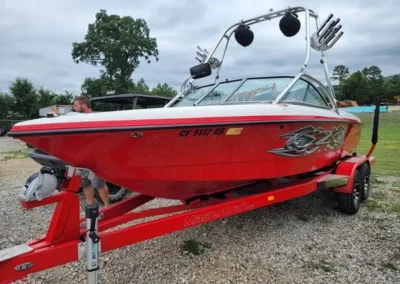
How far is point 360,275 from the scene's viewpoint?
272cm

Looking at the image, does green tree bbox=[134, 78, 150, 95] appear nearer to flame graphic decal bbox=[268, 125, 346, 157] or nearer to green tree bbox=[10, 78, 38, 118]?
green tree bbox=[10, 78, 38, 118]

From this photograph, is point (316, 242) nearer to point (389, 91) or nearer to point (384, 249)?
point (384, 249)

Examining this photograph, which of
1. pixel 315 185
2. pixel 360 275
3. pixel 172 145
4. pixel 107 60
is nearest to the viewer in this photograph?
pixel 172 145

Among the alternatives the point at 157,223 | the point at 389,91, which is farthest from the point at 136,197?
the point at 389,91

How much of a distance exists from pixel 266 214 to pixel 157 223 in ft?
6.87

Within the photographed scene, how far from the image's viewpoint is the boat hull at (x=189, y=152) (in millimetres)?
2221

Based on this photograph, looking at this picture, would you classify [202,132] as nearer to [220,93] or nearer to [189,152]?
[189,152]

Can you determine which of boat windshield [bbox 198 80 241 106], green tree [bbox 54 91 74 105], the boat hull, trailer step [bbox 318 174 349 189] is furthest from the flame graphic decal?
green tree [bbox 54 91 74 105]

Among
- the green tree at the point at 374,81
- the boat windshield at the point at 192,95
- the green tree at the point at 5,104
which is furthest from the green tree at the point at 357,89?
the boat windshield at the point at 192,95

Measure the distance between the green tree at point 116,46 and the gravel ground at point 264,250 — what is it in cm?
3987

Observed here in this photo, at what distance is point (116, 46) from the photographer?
139 ft

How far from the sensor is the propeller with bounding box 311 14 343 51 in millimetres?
3777

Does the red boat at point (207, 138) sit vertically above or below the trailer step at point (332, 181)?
above

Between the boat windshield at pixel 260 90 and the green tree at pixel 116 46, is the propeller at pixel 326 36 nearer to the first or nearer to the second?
the boat windshield at pixel 260 90
